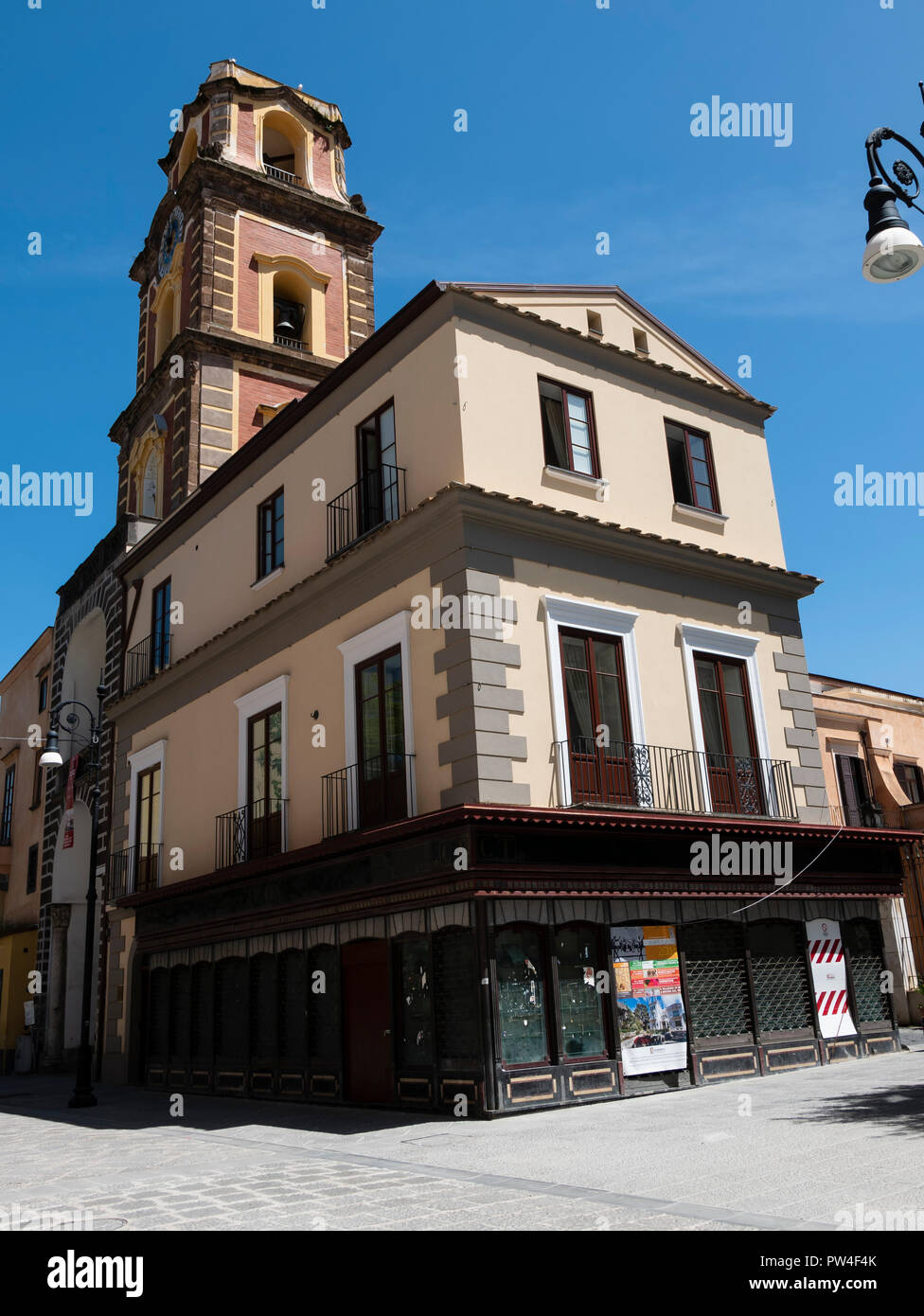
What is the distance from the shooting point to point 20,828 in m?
34.6

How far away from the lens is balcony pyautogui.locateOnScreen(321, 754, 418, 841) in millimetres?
15172

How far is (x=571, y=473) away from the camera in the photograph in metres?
16.6

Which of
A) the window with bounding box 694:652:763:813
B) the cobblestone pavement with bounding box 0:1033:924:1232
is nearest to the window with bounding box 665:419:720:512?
the window with bounding box 694:652:763:813

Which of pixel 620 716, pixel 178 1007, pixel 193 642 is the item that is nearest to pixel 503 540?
pixel 620 716

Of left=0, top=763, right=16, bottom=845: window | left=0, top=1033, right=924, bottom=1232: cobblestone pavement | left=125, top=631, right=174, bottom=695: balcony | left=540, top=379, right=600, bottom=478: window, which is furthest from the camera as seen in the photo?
left=0, top=763, right=16, bottom=845: window

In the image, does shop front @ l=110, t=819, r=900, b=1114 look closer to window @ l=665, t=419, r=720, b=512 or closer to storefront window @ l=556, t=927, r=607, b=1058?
storefront window @ l=556, t=927, r=607, b=1058

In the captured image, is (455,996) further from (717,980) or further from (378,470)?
(378,470)

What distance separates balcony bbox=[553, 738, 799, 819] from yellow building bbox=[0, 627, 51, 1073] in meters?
20.8

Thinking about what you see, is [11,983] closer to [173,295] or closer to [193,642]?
[193,642]

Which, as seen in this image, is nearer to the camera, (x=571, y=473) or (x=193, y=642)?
(x=571, y=473)

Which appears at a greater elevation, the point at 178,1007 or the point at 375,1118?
the point at 178,1007

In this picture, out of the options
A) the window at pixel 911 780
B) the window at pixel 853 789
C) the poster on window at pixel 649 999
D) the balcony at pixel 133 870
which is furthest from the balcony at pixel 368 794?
the window at pixel 911 780

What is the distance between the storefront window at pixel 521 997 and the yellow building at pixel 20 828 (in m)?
20.6
